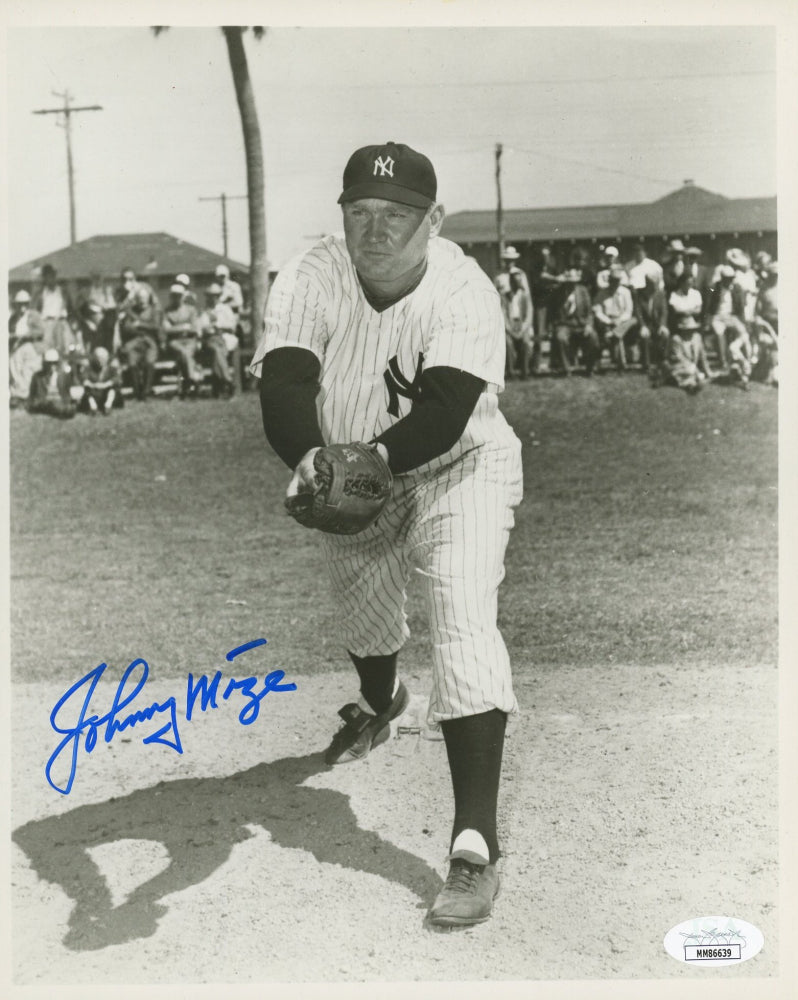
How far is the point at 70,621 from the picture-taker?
5.59 m

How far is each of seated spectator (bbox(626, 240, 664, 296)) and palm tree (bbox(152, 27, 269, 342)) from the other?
254 centimetres

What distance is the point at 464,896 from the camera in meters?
2.57

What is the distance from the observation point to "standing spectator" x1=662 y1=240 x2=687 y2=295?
313 inches

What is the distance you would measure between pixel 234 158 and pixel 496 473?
3.09m

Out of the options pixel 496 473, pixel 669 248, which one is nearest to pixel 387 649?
pixel 496 473

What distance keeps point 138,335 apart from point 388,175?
22.6 ft

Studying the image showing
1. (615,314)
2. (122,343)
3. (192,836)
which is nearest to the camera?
(192,836)

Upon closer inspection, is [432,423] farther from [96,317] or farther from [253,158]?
[96,317]

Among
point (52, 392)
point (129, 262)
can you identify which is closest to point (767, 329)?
point (52, 392)

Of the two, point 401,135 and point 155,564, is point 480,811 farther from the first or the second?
point 155,564

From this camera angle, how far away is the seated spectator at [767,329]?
255 inches

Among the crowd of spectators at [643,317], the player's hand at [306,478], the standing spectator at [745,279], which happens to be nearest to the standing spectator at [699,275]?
the crowd of spectators at [643,317]

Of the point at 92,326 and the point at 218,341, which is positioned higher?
the point at 92,326

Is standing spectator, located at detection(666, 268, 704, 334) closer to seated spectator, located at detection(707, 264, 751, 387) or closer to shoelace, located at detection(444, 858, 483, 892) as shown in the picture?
seated spectator, located at detection(707, 264, 751, 387)
